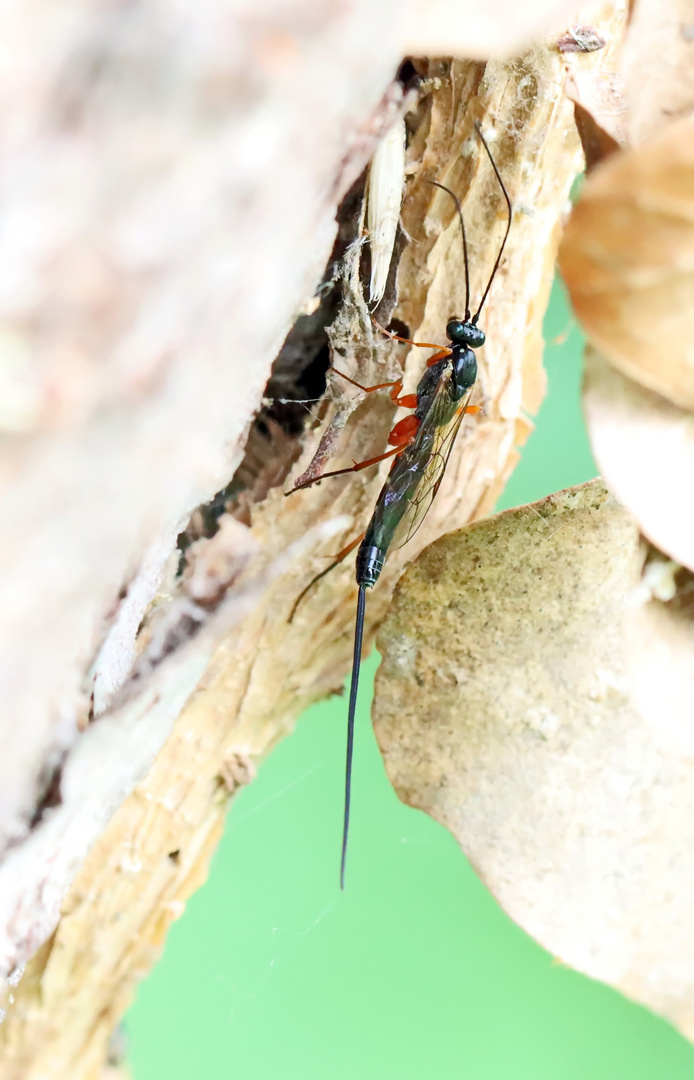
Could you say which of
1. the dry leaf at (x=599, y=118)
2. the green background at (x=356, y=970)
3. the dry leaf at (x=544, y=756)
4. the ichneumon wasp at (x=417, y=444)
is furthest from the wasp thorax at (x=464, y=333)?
the green background at (x=356, y=970)

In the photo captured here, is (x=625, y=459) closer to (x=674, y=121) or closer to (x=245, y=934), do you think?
(x=674, y=121)

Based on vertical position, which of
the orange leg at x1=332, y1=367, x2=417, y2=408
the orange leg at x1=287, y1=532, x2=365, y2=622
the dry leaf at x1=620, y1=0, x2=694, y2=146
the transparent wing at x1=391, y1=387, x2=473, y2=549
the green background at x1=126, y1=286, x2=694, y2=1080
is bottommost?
the green background at x1=126, y1=286, x2=694, y2=1080

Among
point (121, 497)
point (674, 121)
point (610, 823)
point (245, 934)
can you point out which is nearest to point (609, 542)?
point (610, 823)

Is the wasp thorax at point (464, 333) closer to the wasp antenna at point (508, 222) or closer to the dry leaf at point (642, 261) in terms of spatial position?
the wasp antenna at point (508, 222)

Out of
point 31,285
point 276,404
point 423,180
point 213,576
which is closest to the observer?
point 31,285

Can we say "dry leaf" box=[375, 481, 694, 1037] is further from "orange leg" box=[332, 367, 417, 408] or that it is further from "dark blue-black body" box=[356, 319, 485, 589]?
"orange leg" box=[332, 367, 417, 408]

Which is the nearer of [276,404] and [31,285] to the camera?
[31,285]

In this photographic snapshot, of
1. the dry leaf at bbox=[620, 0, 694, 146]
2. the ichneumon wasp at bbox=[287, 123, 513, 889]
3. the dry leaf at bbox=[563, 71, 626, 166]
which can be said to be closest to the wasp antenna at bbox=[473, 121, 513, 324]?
the ichneumon wasp at bbox=[287, 123, 513, 889]

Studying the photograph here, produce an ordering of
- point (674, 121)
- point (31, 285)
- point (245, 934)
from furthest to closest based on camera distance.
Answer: point (245, 934) < point (674, 121) < point (31, 285)
